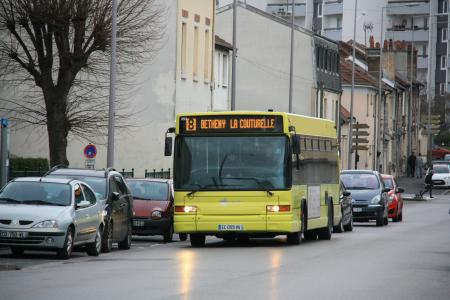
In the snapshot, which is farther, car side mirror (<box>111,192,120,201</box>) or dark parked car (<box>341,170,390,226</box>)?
dark parked car (<box>341,170,390,226</box>)

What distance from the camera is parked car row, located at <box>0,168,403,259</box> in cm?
2406

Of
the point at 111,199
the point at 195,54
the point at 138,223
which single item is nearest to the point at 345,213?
the point at 138,223

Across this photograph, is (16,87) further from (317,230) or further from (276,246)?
(276,246)

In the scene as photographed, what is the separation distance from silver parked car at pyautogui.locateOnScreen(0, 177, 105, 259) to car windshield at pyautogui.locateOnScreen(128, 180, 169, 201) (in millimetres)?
6844

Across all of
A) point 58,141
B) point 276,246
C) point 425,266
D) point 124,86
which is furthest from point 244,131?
point 124,86

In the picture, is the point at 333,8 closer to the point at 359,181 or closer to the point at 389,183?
the point at 389,183

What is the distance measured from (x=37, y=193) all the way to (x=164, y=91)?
112 feet

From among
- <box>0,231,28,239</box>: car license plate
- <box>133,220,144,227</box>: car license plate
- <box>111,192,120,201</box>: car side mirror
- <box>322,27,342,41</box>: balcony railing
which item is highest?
<box>322,27,342,41</box>: balcony railing

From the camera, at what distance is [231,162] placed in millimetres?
28438

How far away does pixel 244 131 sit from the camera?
94.5 feet

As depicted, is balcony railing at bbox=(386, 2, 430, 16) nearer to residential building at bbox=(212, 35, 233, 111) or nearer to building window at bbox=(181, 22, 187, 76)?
residential building at bbox=(212, 35, 233, 111)

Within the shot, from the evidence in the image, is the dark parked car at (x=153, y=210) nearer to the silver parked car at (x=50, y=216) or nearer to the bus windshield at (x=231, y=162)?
the bus windshield at (x=231, y=162)

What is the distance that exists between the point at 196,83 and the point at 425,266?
133 ft

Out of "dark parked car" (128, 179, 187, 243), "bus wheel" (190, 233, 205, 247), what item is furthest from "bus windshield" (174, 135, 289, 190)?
"dark parked car" (128, 179, 187, 243)
